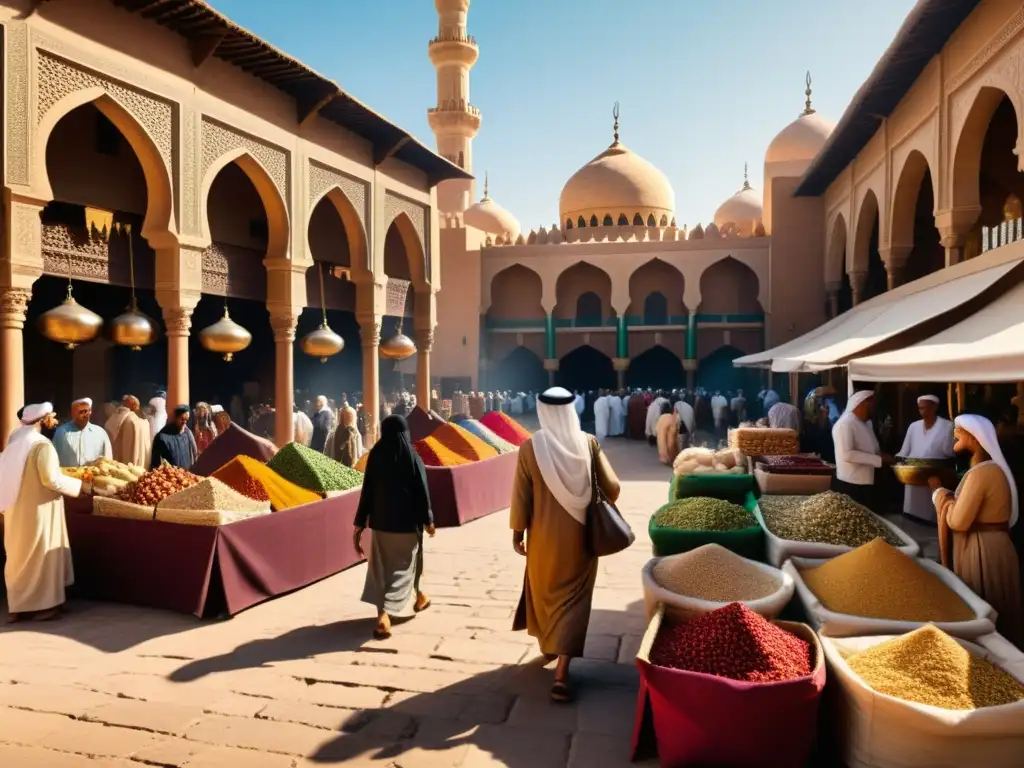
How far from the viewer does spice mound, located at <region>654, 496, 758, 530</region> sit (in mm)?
4660

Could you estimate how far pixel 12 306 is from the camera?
22.2 ft

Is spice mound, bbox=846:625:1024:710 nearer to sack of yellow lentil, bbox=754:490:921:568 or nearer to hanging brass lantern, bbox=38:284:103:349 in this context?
sack of yellow lentil, bbox=754:490:921:568

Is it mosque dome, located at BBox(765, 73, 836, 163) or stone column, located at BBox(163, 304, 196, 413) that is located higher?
mosque dome, located at BBox(765, 73, 836, 163)

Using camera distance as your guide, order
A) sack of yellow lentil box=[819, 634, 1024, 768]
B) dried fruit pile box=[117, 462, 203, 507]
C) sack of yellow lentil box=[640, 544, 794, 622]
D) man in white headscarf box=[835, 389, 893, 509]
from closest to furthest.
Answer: sack of yellow lentil box=[819, 634, 1024, 768], sack of yellow lentil box=[640, 544, 794, 622], dried fruit pile box=[117, 462, 203, 507], man in white headscarf box=[835, 389, 893, 509]

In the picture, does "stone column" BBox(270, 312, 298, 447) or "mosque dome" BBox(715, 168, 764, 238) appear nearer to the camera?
"stone column" BBox(270, 312, 298, 447)

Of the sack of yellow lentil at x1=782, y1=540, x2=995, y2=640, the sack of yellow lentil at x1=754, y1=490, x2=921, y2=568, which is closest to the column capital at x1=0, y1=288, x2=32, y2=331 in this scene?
the sack of yellow lentil at x1=754, y1=490, x2=921, y2=568

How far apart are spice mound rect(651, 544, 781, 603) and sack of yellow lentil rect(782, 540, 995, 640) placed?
6.9 inches

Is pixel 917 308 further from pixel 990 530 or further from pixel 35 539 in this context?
pixel 35 539

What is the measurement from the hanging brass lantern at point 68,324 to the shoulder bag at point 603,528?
5324mm

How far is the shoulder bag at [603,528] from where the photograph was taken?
3791mm

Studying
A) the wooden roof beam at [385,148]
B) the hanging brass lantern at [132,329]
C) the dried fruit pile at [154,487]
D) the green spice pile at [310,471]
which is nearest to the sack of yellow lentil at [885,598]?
the green spice pile at [310,471]

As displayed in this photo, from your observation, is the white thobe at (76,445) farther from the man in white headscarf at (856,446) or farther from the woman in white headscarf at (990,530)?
the woman in white headscarf at (990,530)

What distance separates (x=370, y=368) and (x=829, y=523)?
9.40 meters

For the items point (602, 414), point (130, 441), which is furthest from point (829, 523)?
point (602, 414)
